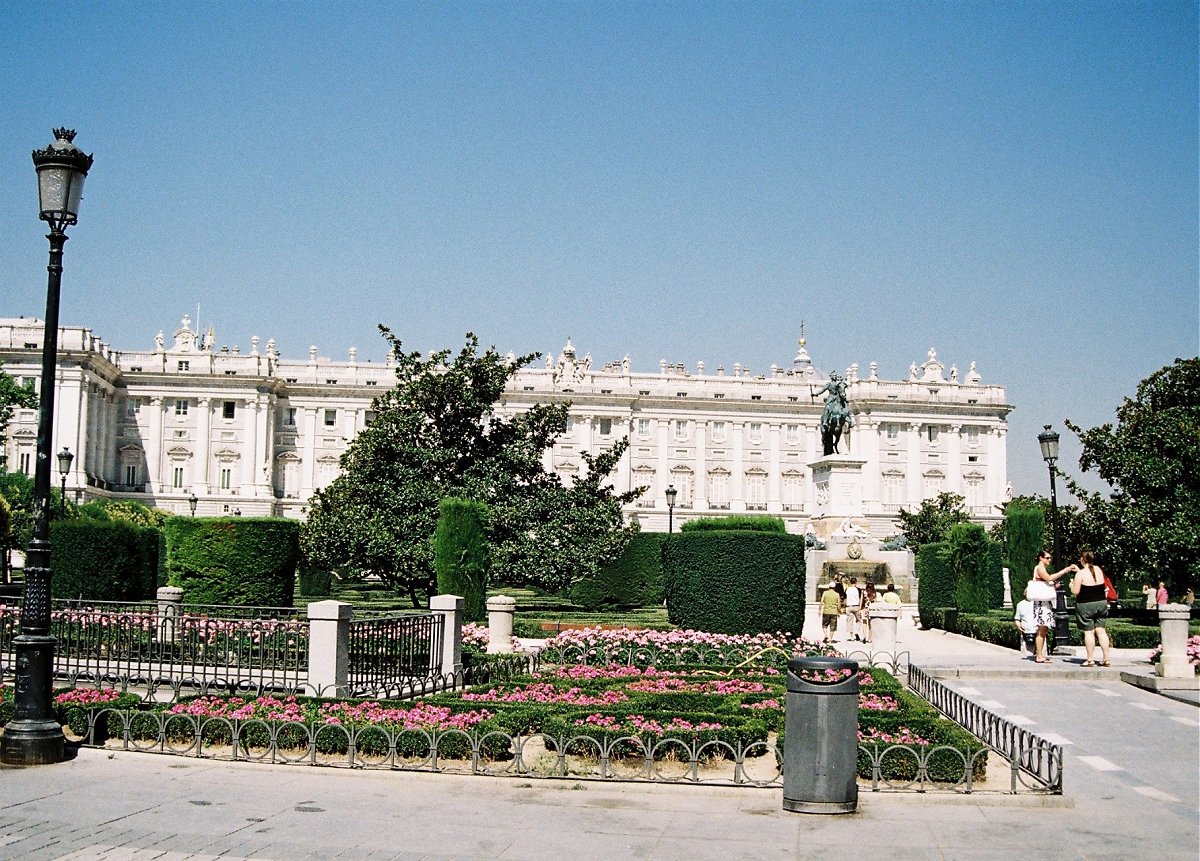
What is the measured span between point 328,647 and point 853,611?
56.9ft

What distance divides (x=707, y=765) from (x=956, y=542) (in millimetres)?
26852

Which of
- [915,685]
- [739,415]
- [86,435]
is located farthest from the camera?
[739,415]

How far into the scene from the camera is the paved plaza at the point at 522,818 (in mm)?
8156

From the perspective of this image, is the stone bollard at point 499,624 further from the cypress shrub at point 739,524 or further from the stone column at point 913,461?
the stone column at point 913,461

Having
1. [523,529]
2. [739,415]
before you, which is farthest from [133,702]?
[739,415]

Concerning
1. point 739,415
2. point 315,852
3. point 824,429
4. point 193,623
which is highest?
point 739,415

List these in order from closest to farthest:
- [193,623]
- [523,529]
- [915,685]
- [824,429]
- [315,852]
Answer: [315,852], [193,623], [915,685], [523,529], [824,429]

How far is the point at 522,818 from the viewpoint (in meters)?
9.11

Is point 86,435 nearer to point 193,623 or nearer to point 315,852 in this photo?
point 193,623

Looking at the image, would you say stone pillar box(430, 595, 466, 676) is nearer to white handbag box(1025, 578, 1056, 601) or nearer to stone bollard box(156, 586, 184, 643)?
stone bollard box(156, 586, 184, 643)

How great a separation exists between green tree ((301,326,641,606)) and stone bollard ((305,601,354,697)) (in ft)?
60.0

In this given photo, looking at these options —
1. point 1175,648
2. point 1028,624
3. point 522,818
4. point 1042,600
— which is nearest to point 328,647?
point 522,818

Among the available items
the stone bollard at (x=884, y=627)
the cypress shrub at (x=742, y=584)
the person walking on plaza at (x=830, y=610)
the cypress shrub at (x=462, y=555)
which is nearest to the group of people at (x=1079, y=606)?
the stone bollard at (x=884, y=627)

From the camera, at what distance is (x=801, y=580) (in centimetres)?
2481
